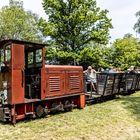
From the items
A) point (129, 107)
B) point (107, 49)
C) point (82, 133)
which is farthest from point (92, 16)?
point (82, 133)

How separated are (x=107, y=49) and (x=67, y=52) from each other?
4868 mm

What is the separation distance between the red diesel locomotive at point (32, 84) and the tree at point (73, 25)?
17.9 m

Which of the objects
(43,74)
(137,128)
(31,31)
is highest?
(31,31)

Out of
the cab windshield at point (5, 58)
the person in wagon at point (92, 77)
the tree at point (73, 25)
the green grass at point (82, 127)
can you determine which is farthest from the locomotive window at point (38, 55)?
the tree at point (73, 25)

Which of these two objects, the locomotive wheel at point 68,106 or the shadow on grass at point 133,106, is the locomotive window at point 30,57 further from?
the shadow on grass at point 133,106

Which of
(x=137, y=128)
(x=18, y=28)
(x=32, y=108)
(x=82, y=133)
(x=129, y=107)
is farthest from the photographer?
(x=18, y=28)

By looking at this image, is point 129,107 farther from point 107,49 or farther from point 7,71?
point 107,49

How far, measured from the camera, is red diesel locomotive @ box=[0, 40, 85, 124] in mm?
10047

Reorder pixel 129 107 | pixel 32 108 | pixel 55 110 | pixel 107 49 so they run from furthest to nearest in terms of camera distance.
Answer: pixel 107 49 < pixel 129 107 < pixel 55 110 < pixel 32 108

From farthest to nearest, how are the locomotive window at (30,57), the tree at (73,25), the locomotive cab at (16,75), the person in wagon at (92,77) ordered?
the tree at (73,25)
the person in wagon at (92,77)
the locomotive window at (30,57)
the locomotive cab at (16,75)

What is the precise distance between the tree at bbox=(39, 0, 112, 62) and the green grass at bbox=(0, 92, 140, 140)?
18983 millimetres

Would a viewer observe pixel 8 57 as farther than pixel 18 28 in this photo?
No

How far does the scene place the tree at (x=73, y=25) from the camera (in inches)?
1206

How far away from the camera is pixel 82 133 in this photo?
911cm
